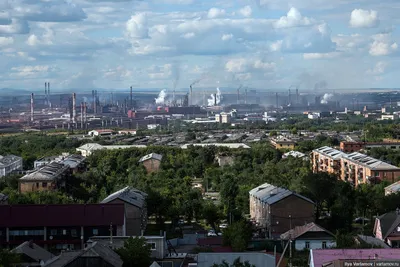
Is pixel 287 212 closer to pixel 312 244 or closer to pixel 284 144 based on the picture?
pixel 312 244

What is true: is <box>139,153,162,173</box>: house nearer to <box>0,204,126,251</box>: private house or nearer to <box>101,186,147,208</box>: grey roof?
<box>101,186,147,208</box>: grey roof

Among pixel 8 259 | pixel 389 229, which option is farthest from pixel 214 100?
pixel 8 259

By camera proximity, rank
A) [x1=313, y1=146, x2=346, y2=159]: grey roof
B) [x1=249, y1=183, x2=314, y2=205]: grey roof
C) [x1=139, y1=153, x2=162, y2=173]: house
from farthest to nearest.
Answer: [x1=139, y1=153, x2=162, y2=173]: house → [x1=313, y1=146, x2=346, y2=159]: grey roof → [x1=249, y1=183, x2=314, y2=205]: grey roof

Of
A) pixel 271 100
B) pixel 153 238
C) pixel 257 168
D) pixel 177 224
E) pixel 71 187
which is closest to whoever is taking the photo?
pixel 153 238

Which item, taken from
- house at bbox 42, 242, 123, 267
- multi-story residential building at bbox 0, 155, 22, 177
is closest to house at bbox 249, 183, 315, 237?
house at bbox 42, 242, 123, 267

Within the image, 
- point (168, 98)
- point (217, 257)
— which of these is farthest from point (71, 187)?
point (168, 98)

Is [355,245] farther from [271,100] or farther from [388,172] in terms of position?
[271,100]
